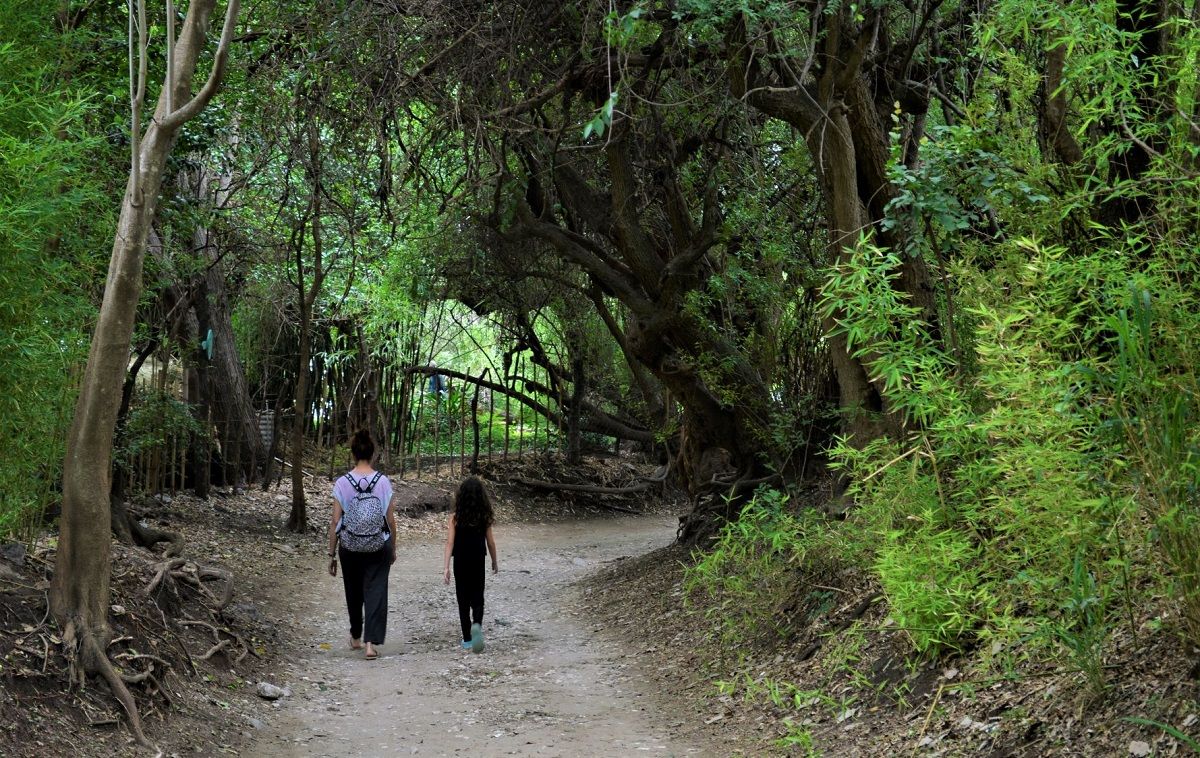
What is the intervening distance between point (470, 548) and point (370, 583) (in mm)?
770

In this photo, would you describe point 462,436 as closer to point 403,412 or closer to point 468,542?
point 403,412

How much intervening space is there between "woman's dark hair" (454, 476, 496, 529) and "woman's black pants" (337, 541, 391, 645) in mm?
599

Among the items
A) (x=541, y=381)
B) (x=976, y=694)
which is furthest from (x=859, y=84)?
(x=541, y=381)

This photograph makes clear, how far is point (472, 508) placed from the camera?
8.23 metres

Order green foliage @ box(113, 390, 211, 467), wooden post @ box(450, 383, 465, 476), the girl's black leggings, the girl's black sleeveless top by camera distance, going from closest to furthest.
→ the girl's black leggings, the girl's black sleeveless top, green foliage @ box(113, 390, 211, 467), wooden post @ box(450, 383, 465, 476)

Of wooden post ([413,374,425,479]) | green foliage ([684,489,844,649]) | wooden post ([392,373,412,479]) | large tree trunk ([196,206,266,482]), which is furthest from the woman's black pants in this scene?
wooden post ([392,373,412,479])

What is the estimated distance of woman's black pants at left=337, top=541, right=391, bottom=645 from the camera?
790cm

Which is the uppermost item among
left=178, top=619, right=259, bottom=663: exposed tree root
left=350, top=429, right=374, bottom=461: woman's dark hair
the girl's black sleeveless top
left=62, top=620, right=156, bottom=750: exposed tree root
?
left=350, top=429, right=374, bottom=461: woman's dark hair

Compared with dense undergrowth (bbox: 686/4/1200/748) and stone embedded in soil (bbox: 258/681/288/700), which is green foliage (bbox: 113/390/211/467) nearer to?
stone embedded in soil (bbox: 258/681/288/700)

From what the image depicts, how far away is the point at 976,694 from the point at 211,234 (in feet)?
35.3

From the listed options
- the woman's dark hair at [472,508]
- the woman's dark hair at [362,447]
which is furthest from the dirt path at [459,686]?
the woman's dark hair at [362,447]

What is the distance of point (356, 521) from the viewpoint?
784cm

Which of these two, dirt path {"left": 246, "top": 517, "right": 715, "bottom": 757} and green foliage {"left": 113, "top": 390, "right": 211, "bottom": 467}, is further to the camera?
green foliage {"left": 113, "top": 390, "right": 211, "bottom": 467}

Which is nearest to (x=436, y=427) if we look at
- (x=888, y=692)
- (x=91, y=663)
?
(x=91, y=663)
